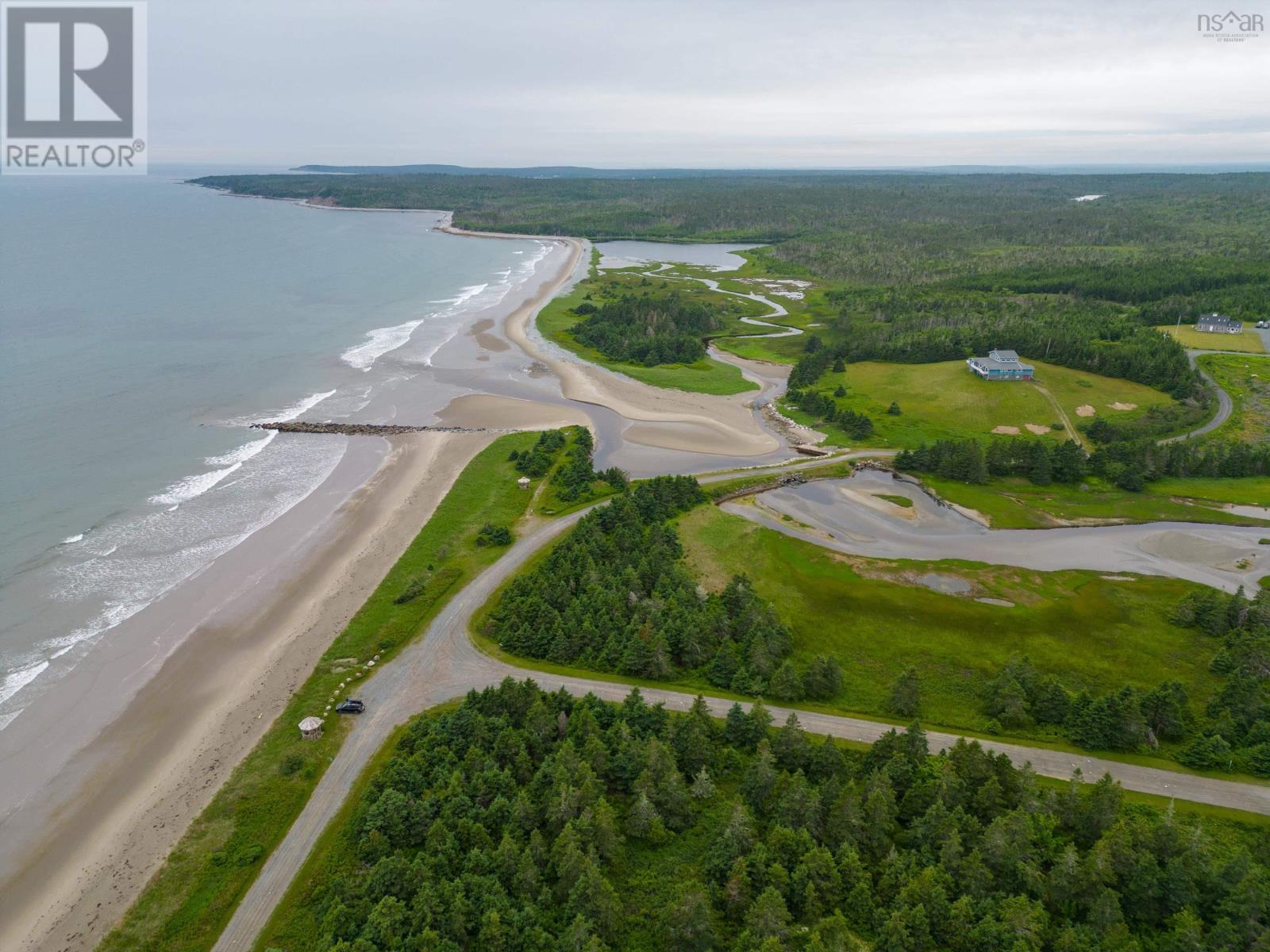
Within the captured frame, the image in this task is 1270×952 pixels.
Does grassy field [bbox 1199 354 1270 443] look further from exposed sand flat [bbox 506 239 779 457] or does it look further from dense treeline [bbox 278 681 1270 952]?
dense treeline [bbox 278 681 1270 952]

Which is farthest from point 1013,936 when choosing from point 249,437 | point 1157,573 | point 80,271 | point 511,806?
point 80,271

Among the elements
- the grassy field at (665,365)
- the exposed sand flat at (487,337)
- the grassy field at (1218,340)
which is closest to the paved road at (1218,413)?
the grassy field at (1218,340)

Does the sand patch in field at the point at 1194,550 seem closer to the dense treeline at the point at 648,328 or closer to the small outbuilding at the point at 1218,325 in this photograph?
the dense treeline at the point at 648,328

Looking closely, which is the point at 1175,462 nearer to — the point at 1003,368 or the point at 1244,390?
the point at 1003,368

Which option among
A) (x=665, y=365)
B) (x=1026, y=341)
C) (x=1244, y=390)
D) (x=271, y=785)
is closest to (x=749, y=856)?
(x=271, y=785)

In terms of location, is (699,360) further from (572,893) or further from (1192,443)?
(572,893)

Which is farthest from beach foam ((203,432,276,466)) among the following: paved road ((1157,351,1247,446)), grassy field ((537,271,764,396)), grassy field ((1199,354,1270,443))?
grassy field ((1199,354,1270,443))

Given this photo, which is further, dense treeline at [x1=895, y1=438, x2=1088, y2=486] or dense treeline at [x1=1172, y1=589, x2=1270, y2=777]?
dense treeline at [x1=895, y1=438, x2=1088, y2=486]
